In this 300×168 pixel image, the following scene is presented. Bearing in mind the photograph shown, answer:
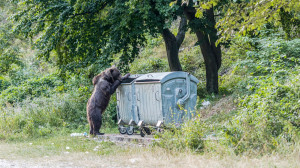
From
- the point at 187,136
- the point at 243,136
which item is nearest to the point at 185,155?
the point at 187,136

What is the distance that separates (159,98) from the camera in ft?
31.0

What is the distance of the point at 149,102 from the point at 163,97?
1.82ft

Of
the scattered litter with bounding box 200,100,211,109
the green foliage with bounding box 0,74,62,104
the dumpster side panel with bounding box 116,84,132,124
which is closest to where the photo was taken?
the dumpster side panel with bounding box 116,84,132,124

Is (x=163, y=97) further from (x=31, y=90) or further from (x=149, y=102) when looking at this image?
(x=31, y=90)

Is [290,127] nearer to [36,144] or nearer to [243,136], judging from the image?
[243,136]

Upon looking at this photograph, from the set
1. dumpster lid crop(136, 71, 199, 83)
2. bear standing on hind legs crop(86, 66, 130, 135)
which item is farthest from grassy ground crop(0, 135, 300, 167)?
dumpster lid crop(136, 71, 199, 83)

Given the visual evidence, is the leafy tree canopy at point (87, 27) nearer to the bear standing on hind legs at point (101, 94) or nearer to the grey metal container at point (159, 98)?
the bear standing on hind legs at point (101, 94)

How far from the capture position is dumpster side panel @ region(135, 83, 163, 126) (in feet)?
31.2

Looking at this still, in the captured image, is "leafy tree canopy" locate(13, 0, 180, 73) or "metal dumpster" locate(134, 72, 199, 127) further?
"leafy tree canopy" locate(13, 0, 180, 73)

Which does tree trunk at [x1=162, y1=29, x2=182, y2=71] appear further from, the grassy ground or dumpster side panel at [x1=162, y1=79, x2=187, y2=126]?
the grassy ground

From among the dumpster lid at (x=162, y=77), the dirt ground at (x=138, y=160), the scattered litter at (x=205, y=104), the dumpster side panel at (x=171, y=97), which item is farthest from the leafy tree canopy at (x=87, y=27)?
the dirt ground at (x=138, y=160)

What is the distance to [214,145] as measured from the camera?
7055 millimetres

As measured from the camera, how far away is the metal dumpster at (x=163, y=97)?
9.45 m

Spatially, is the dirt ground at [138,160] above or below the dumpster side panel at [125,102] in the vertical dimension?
below
